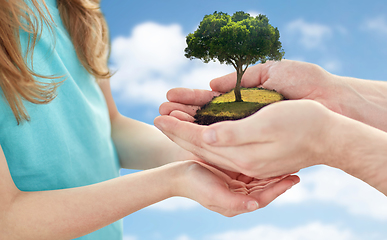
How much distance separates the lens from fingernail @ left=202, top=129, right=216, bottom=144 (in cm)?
131

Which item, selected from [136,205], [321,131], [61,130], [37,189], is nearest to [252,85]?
[321,131]

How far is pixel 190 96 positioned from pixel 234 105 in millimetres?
281

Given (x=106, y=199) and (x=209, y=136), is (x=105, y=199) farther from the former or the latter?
(x=209, y=136)

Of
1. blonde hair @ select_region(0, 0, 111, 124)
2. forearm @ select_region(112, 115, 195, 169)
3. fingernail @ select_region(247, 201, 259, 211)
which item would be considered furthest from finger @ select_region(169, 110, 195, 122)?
blonde hair @ select_region(0, 0, 111, 124)

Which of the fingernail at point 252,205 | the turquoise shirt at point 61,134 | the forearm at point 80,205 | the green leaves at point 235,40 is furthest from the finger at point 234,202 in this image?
the turquoise shirt at point 61,134

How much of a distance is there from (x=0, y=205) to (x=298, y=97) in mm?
1725

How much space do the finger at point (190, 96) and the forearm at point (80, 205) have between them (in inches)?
15.9

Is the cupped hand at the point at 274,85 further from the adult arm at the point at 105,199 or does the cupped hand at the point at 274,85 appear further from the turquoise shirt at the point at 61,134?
the turquoise shirt at the point at 61,134

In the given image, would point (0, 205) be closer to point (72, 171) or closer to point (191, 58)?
point (72, 171)

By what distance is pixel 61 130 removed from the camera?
2.07 metres

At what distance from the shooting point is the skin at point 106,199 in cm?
156

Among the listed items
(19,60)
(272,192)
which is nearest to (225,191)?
(272,192)

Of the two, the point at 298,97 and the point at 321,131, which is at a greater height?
the point at 298,97

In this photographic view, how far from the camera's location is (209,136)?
4.31 ft
